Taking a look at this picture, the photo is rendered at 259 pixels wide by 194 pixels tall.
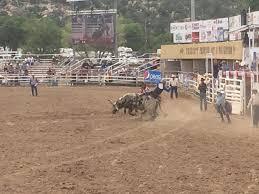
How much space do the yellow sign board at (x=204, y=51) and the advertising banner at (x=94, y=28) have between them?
20.4 ft

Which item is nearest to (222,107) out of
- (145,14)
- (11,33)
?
(11,33)

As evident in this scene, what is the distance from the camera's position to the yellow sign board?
95.0 feet

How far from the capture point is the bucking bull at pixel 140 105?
1947cm

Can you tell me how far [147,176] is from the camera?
10.1 metres

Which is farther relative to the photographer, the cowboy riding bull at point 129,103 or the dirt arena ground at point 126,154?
the cowboy riding bull at point 129,103

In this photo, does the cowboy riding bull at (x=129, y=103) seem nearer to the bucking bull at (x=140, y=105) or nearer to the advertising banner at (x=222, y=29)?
the bucking bull at (x=140, y=105)

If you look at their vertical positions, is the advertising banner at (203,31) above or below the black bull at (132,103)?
above

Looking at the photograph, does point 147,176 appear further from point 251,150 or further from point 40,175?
point 251,150

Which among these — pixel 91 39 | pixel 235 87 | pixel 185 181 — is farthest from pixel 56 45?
pixel 185 181

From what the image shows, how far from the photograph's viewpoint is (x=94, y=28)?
4866 centimetres

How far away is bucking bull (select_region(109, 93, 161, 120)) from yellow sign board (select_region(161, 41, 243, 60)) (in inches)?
347

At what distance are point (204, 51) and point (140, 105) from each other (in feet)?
53.7

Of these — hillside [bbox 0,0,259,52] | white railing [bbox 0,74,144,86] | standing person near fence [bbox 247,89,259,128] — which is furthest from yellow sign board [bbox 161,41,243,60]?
hillside [bbox 0,0,259,52]

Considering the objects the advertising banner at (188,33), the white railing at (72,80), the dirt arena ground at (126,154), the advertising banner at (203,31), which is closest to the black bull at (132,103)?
the dirt arena ground at (126,154)
